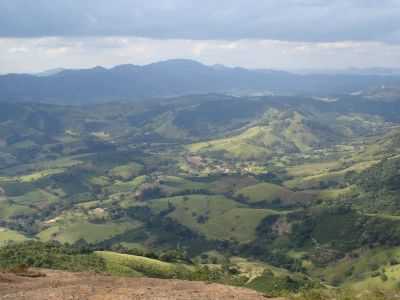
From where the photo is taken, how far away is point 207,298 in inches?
2199

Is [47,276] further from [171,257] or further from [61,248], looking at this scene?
[171,257]

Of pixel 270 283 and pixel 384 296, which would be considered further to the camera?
pixel 270 283

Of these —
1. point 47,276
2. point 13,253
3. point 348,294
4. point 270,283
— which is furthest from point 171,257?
point 348,294

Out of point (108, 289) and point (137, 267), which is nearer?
point (108, 289)

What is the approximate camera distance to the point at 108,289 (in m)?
58.1

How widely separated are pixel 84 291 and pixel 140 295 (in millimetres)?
5905

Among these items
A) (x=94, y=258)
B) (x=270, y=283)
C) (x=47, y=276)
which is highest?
(x=47, y=276)

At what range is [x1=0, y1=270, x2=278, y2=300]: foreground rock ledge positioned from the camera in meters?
55.0

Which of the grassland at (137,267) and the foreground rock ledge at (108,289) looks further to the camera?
the grassland at (137,267)

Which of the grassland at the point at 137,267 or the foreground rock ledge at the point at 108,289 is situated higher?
the foreground rock ledge at the point at 108,289

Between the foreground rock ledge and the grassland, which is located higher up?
the foreground rock ledge

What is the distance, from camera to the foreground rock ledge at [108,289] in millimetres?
54969

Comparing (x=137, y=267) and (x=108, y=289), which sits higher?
(x=108, y=289)

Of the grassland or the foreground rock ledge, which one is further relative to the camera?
the grassland
